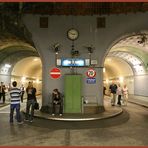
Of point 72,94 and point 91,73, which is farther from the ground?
point 91,73

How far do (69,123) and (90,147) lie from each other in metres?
4.62

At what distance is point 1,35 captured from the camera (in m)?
16.1

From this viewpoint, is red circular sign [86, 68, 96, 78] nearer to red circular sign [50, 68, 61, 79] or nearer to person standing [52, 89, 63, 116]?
red circular sign [50, 68, 61, 79]

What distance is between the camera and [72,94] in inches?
550

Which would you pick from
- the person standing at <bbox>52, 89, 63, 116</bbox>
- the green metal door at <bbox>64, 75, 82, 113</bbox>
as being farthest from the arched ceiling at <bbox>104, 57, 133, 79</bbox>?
Result: the person standing at <bbox>52, 89, 63, 116</bbox>

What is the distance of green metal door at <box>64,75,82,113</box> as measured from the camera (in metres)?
13.9

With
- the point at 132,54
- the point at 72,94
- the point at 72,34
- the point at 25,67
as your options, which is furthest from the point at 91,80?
the point at 25,67

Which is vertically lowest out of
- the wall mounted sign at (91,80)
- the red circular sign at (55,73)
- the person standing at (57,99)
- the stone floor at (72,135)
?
the stone floor at (72,135)

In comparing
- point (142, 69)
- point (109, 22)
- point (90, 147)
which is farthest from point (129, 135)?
point (142, 69)

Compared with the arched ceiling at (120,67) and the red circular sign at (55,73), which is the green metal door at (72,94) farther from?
the arched ceiling at (120,67)

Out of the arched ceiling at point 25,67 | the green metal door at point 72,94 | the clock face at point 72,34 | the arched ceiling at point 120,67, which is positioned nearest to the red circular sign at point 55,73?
the green metal door at point 72,94

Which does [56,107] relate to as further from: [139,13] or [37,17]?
[139,13]

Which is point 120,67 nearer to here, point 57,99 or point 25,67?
point 25,67

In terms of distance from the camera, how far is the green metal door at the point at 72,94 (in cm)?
1391
